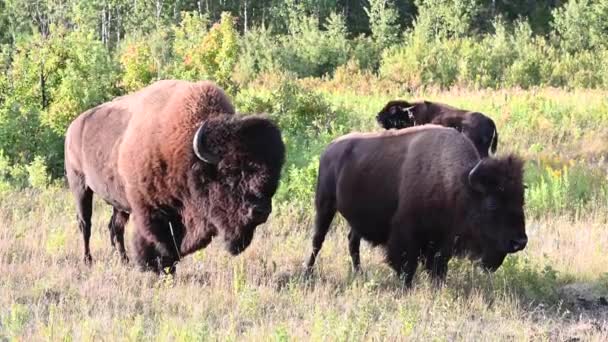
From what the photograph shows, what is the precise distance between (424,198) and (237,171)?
173 centimetres

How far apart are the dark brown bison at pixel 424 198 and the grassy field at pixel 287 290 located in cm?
37

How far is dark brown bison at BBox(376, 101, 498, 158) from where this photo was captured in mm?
13352

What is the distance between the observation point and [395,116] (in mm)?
14031

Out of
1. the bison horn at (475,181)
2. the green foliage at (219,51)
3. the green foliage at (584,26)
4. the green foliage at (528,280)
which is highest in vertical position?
the bison horn at (475,181)

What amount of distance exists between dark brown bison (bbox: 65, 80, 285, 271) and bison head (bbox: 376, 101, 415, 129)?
6862mm

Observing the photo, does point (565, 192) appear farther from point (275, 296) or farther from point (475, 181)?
point (275, 296)

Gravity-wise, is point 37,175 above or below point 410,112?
below

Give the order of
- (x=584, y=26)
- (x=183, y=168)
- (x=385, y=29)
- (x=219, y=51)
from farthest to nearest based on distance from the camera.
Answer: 1. (x=385, y=29)
2. (x=584, y=26)
3. (x=219, y=51)
4. (x=183, y=168)

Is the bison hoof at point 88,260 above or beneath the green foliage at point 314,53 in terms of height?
above

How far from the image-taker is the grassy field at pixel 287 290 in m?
5.31

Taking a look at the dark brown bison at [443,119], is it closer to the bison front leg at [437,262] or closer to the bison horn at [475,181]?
the bison front leg at [437,262]

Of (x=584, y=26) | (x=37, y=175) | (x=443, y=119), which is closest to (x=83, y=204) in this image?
(x=37, y=175)

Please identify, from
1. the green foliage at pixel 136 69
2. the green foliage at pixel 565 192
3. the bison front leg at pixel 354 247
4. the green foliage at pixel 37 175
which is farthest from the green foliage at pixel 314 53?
the bison front leg at pixel 354 247

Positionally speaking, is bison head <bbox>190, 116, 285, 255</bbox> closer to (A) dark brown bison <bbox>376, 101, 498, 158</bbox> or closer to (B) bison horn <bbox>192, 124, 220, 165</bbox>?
(B) bison horn <bbox>192, 124, 220, 165</bbox>
